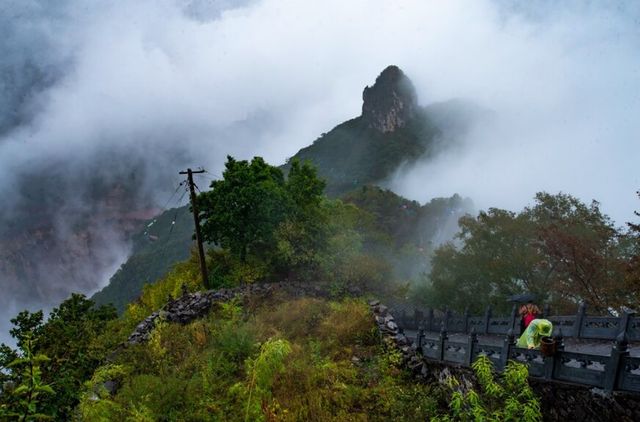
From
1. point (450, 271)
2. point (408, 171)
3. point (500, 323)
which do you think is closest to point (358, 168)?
point (408, 171)

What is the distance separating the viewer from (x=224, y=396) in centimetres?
1011

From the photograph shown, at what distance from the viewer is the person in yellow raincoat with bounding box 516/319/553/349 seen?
→ 919cm

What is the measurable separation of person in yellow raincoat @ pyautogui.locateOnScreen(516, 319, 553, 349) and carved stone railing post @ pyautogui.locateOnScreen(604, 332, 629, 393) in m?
1.51

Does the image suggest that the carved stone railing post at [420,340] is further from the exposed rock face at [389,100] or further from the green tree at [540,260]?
the exposed rock face at [389,100]

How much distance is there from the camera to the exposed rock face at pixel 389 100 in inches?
7298

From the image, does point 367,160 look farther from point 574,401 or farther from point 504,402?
point 504,402

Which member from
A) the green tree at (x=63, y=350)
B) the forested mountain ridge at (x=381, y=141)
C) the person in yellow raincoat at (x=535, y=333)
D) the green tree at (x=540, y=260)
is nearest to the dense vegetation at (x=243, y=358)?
the green tree at (x=63, y=350)

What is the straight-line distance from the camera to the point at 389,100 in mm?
184625

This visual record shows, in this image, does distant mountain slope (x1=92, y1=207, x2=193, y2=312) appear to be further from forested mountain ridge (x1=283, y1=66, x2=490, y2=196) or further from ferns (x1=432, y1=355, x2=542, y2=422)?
ferns (x1=432, y1=355, x2=542, y2=422)

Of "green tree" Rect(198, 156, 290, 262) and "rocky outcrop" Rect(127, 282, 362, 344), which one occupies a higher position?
"green tree" Rect(198, 156, 290, 262)

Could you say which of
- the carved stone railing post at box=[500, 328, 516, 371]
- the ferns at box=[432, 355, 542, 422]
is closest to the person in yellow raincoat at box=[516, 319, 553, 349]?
the carved stone railing post at box=[500, 328, 516, 371]

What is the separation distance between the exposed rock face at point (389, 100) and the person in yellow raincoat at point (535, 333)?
7175 inches

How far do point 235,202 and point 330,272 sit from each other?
791 centimetres

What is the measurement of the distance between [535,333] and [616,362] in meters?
2.14
